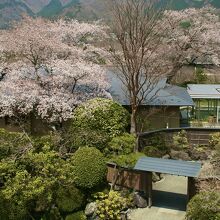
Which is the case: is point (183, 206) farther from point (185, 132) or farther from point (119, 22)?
point (119, 22)

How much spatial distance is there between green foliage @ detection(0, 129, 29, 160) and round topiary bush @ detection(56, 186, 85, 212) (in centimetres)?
280

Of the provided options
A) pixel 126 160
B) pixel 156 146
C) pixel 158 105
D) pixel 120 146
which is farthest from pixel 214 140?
pixel 126 160

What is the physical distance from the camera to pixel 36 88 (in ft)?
64.8

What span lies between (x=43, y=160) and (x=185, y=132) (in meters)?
10.3

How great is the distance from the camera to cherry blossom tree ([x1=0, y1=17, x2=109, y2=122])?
19.6m

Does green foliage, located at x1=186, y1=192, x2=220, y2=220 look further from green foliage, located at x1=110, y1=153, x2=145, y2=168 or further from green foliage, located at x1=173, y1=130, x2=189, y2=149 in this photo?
green foliage, located at x1=173, y1=130, x2=189, y2=149

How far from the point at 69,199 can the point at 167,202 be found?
4279mm

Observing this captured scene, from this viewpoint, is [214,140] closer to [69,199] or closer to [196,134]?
[196,134]

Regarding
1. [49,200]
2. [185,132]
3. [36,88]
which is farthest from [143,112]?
[49,200]

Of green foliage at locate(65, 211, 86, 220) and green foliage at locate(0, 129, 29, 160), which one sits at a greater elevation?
green foliage at locate(0, 129, 29, 160)

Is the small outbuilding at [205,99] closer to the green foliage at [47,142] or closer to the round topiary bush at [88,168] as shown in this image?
the green foliage at [47,142]

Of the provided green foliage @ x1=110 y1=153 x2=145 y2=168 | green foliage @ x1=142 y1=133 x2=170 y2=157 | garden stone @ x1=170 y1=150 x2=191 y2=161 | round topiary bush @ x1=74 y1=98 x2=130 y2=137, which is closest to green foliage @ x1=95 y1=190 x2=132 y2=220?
green foliage @ x1=110 y1=153 x2=145 y2=168

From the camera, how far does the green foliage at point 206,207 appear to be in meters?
13.8

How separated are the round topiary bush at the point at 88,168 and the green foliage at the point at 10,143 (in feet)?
8.52
